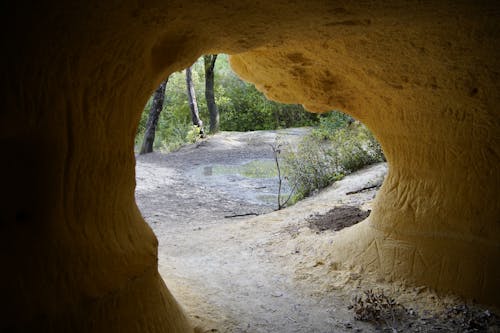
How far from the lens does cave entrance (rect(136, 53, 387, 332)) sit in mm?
3486

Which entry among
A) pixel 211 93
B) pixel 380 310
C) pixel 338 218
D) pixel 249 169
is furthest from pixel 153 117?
pixel 380 310

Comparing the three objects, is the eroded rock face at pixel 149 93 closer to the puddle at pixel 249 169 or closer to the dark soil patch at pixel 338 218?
the dark soil patch at pixel 338 218

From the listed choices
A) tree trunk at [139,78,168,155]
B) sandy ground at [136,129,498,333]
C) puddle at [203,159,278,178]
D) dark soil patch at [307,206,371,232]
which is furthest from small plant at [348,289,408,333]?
tree trunk at [139,78,168,155]

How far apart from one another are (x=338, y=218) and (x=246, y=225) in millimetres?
1495

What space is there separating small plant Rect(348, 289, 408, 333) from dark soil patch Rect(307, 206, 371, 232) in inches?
62.2

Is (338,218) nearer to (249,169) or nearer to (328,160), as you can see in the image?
(328,160)

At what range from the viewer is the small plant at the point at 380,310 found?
3205mm

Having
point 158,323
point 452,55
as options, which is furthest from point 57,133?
point 452,55

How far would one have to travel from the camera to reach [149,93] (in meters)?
2.30

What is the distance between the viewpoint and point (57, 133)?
1.71 m

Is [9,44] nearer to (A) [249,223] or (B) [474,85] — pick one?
(B) [474,85]

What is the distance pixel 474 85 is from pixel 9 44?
9.40ft

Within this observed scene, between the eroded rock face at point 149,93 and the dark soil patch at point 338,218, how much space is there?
1137 millimetres

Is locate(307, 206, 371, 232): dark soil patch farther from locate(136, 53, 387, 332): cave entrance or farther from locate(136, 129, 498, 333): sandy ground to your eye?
locate(136, 129, 498, 333): sandy ground
